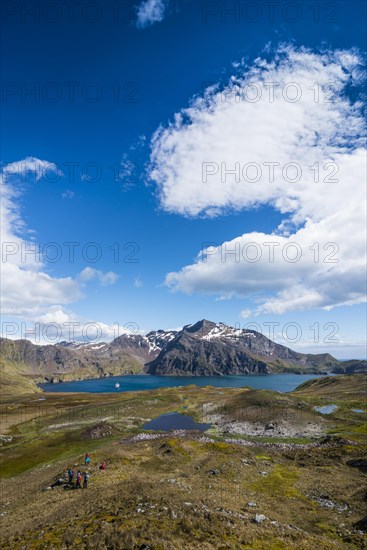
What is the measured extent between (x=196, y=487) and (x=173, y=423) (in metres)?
61.8

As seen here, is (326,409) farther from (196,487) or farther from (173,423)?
(196,487)

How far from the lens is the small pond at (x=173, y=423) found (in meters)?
89.9

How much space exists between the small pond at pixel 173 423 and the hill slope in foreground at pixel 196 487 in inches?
153

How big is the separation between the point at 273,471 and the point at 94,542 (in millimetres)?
35359

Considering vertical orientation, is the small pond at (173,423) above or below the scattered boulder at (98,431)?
below

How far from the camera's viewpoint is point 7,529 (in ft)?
97.6

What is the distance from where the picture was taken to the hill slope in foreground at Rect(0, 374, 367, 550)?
78.1ft

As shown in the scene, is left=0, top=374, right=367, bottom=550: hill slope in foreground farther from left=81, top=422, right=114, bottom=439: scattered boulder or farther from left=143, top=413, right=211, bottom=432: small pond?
left=143, top=413, right=211, bottom=432: small pond

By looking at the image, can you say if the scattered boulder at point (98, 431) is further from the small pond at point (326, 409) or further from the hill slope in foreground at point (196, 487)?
the small pond at point (326, 409)

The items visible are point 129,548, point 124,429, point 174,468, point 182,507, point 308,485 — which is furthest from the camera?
point 124,429

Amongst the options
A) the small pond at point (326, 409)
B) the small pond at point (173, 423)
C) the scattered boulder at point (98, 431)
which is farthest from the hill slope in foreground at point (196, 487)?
the small pond at point (326, 409)

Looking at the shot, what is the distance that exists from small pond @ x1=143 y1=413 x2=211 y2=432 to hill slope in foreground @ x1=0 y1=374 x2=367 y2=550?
388 cm

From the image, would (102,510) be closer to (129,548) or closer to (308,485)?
(129,548)

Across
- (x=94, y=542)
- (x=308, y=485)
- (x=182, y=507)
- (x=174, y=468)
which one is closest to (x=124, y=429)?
(x=174, y=468)
